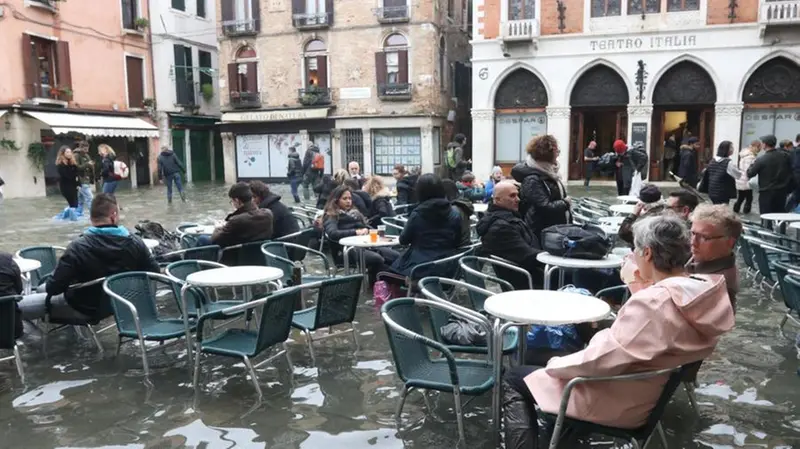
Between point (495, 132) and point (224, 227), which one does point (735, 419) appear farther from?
point (495, 132)

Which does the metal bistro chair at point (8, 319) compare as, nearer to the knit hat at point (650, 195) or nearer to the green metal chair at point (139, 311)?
A: the green metal chair at point (139, 311)

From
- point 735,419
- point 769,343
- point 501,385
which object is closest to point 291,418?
point 501,385

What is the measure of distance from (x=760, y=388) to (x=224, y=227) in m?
4.55

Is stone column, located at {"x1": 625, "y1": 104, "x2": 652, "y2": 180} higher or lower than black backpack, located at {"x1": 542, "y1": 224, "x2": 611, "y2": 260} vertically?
higher

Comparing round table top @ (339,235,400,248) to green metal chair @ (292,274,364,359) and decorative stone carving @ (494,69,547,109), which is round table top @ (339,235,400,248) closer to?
green metal chair @ (292,274,364,359)

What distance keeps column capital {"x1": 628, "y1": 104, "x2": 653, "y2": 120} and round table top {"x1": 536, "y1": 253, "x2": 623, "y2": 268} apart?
16.8 metres

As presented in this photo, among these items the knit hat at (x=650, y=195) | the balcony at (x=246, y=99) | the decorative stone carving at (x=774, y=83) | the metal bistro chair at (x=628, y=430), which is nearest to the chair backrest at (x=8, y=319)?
the metal bistro chair at (x=628, y=430)

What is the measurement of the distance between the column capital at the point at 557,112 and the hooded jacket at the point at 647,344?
19232 millimetres

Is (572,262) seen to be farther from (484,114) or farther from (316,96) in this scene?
(316,96)

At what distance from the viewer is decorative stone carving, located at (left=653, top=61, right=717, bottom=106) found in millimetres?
19891

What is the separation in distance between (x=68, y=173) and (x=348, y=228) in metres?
9.02

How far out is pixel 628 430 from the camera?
2.72 metres

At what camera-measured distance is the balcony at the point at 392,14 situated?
23.3m

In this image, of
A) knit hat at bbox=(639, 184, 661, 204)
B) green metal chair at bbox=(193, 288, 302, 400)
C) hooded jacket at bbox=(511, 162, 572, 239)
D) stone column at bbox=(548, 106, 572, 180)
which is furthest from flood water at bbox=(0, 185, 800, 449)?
stone column at bbox=(548, 106, 572, 180)
